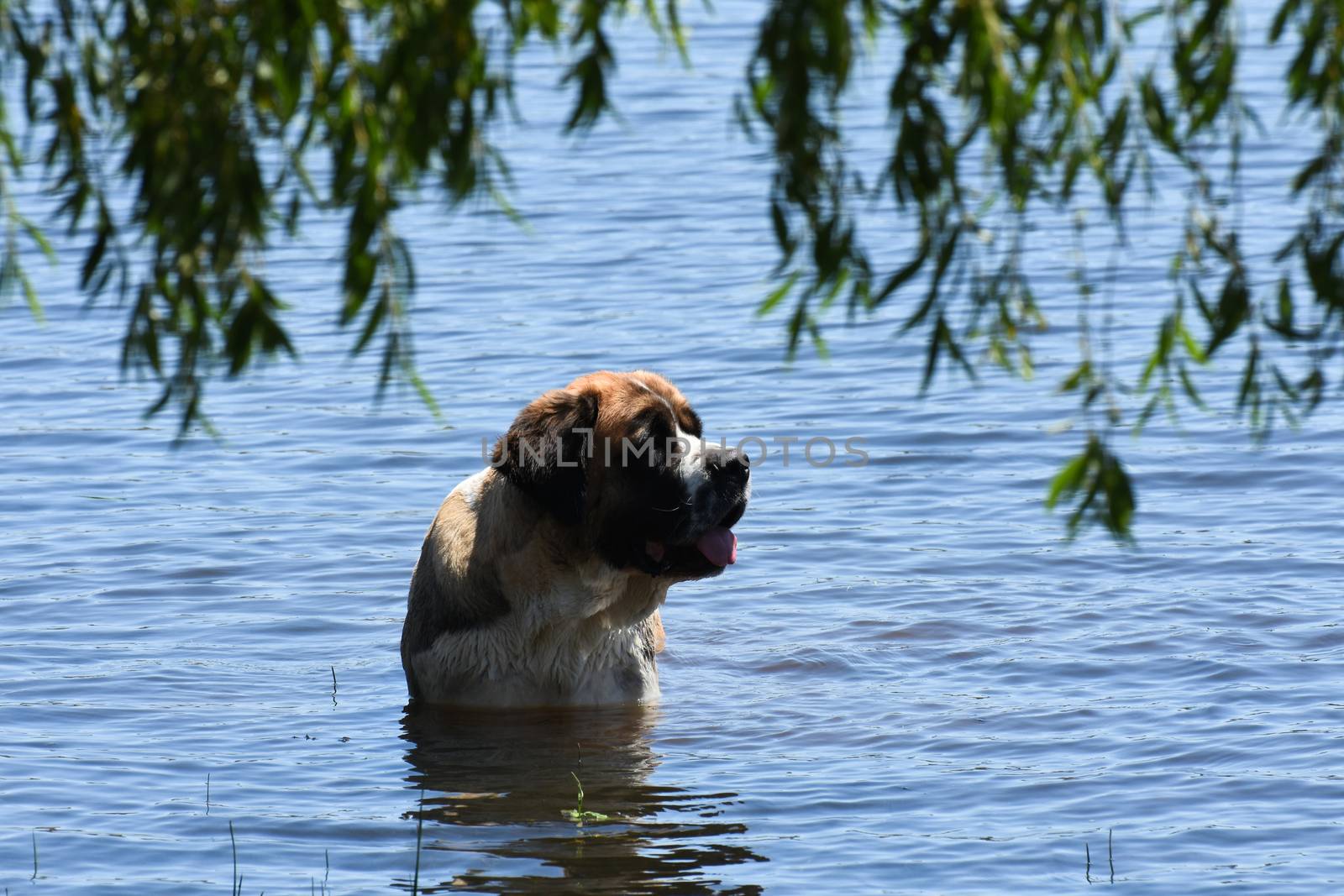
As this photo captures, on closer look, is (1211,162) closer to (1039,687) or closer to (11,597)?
(1039,687)

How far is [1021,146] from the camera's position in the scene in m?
4.21

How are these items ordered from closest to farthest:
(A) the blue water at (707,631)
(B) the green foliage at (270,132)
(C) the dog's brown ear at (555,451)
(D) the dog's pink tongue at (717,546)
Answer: (B) the green foliage at (270,132) < (A) the blue water at (707,631) < (C) the dog's brown ear at (555,451) < (D) the dog's pink tongue at (717,546)

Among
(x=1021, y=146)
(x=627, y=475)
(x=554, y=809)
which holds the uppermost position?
(x=1021, y=146)

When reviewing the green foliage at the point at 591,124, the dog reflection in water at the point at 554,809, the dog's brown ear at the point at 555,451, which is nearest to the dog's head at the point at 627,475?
the dog's brown ear at the point at 555,451

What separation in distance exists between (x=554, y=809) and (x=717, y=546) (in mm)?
1310

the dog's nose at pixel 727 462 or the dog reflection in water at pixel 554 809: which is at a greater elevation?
the dog's nose at pixel 727 462

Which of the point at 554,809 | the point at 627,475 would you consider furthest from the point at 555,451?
the point at 554,809

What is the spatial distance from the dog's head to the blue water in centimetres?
101

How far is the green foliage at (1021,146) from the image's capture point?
160 inches

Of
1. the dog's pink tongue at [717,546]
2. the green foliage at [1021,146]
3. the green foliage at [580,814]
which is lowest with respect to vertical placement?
the green foliage at [580,814]

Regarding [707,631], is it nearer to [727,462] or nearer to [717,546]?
[717,546]

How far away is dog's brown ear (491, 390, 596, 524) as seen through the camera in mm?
7773

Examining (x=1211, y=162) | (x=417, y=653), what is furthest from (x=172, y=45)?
(x=1211, y=162)

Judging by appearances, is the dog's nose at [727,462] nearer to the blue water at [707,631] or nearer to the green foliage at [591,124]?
the blue water at [707,631]
